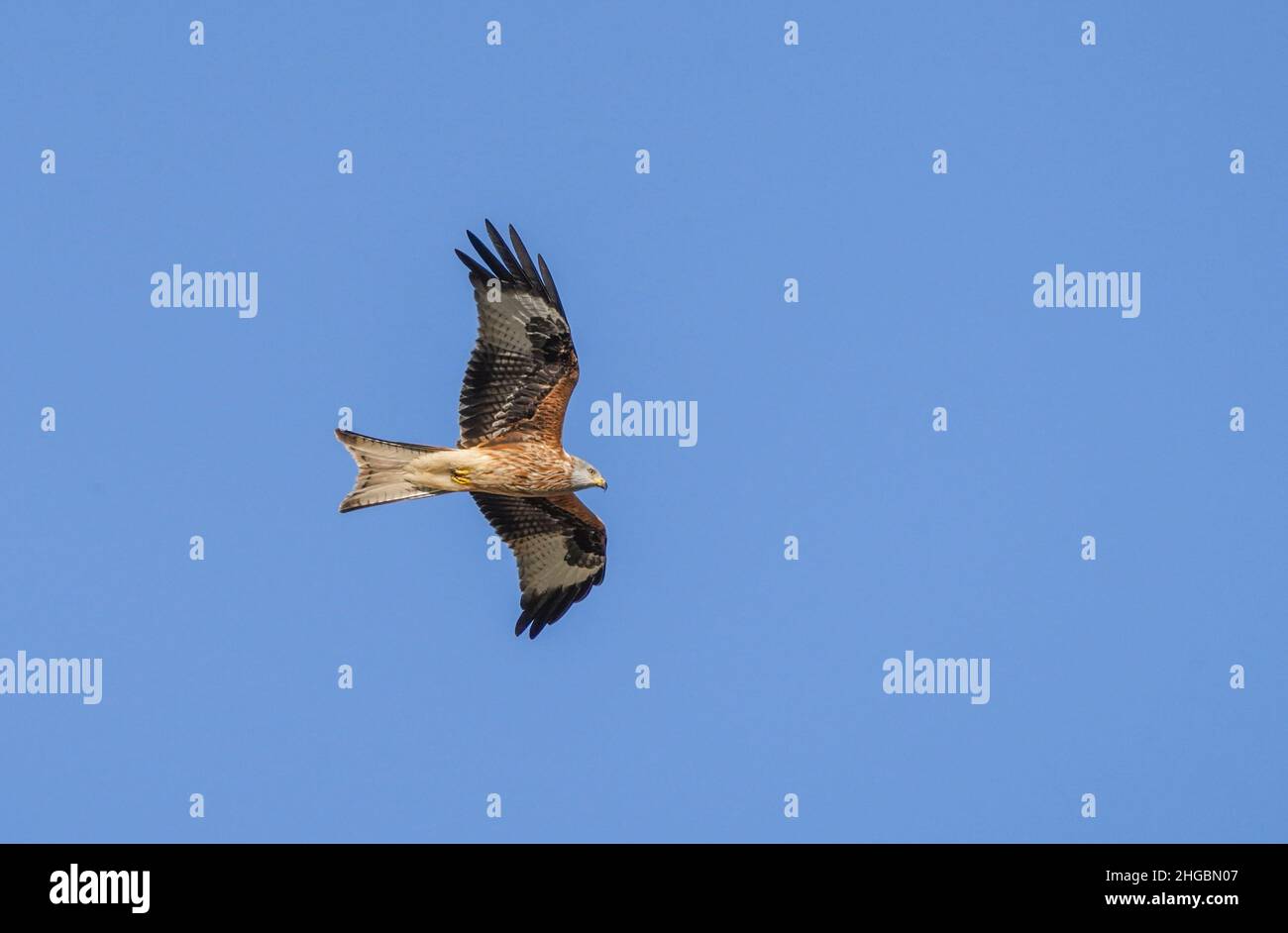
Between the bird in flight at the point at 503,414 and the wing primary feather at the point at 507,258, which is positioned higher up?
the wing primary feather at the point at 507,258

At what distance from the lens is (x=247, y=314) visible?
1719cm

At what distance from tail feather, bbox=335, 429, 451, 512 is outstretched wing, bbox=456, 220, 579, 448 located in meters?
0.45

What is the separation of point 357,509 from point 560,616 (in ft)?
7.98

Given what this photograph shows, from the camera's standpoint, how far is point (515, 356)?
14.2m

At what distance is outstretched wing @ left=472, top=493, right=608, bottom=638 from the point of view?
1548 cm

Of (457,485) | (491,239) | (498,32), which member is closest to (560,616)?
(457,485)

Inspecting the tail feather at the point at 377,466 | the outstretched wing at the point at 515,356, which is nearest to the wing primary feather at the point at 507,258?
the outstretched wing at the point at 515,356

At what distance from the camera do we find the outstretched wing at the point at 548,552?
15477mm

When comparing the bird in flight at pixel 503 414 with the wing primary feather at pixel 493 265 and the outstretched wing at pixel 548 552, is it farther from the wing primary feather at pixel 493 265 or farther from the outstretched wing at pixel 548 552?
the outstretched wing at pixel 548 552

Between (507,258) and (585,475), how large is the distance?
1725 mm

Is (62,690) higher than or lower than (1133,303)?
lower

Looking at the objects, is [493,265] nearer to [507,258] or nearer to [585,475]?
[507,258]

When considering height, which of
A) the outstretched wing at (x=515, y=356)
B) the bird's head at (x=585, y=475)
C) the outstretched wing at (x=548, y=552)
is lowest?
the outstretched wing at (x=548, y=552)
